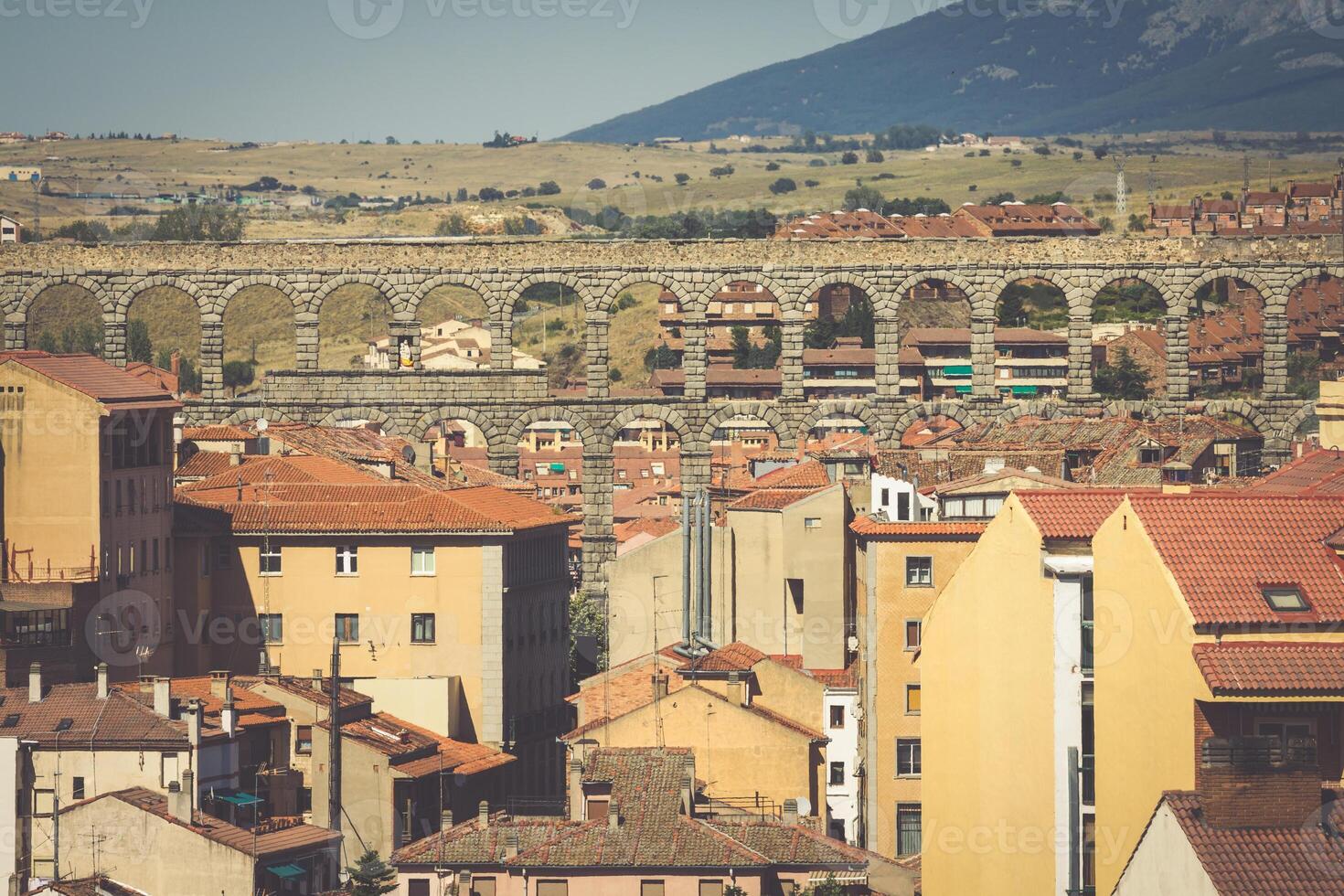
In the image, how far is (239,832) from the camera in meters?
45.0

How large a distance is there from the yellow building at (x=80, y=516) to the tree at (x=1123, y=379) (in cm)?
8733

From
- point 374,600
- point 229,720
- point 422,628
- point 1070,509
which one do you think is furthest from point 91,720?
point 1070,509

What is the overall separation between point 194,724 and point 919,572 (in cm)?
1272

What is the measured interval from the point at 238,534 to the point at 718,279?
4865 centimetres

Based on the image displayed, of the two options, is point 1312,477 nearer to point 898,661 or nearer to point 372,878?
point 898,661

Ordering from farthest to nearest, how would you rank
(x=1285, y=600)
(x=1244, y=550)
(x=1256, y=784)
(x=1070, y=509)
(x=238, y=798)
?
(x=238, y=798) < (x=1070, y=509) < (x=1244, y=550) < (x=1285, y=600) < (x=1256, y=784)

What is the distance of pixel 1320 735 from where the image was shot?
2848cm

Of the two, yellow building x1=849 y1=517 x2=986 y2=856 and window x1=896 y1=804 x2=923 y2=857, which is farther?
yellow building x1=849 y1=517 x2=986 y2=856

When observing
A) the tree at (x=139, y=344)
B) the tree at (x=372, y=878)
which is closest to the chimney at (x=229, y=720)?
the tree at (x=372, y=878)

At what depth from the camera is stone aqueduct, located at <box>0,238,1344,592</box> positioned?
336ft

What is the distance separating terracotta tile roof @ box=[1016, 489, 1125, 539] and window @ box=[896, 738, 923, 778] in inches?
583

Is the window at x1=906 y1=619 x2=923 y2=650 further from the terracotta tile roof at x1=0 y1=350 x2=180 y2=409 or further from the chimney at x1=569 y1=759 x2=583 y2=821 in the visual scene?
the terracotta tile roof at x1=0 y1=350 x2=180 y2=409

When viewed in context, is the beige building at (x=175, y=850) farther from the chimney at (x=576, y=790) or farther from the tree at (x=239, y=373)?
the tree at (x=239, y=373)

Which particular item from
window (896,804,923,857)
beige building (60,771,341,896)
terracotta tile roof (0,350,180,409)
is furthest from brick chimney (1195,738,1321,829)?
terracotta tile roof (0,350,180,409)
